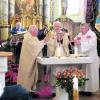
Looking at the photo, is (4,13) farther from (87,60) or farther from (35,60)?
(87,60)

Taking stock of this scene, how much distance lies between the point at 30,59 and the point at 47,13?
3288 millimetres

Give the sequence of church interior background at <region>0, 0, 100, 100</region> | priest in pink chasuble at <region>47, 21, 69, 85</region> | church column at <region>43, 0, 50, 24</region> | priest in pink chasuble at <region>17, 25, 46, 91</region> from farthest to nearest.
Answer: church column at <region>43, 0, 50, 24</region>, church interior background at <region>0, 0, 100, 100</region>, priest in pink chasuble at <region>47, 21, 69, 85</region>, priest in pink chasuble at <region>17, 25, 46, 91</region>

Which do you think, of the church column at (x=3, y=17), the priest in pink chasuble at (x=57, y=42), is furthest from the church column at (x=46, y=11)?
the priest in pink chasuble at (x=57, y=42)

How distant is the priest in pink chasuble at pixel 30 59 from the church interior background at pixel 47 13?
236 centimetres

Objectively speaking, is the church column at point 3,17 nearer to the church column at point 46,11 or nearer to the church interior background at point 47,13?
the church interior background at point 47,13

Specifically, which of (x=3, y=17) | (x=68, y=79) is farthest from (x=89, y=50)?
(x=3, y=17)

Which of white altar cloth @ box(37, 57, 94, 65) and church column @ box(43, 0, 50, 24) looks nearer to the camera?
white altar cloth @ box(37, 57, 94, 65)

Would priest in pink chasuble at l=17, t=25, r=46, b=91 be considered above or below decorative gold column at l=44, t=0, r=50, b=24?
below

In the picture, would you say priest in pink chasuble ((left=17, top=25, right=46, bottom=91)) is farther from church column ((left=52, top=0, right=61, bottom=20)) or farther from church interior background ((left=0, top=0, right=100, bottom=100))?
church column ((left=52, top=0, right=61, bottom=20))

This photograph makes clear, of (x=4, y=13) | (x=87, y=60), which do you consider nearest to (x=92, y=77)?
(x=87, y=60)

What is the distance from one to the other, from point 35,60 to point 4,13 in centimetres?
320

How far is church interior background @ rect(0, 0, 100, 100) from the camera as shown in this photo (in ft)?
31.0

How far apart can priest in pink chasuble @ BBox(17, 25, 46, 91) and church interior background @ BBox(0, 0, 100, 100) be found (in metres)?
2.36

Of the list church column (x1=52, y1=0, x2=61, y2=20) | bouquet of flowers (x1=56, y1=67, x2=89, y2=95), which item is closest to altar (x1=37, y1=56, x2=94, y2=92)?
bouquet of flowers (x1=56, y1=67, x2=89, y2=95)
